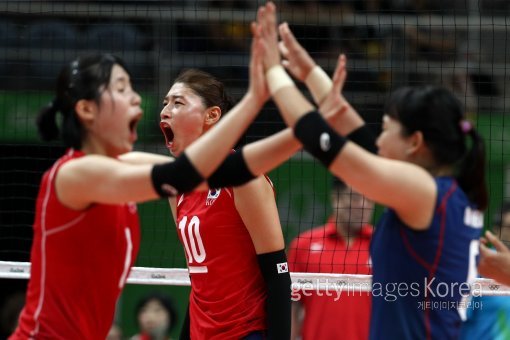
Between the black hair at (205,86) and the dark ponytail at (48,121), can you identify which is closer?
the dark ponytail at (48,121)

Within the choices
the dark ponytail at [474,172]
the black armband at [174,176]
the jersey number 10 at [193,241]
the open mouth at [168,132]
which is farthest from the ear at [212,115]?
the dark ponytail at [474,172]

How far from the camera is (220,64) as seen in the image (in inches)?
407

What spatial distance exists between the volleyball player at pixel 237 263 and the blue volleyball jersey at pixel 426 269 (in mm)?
1091

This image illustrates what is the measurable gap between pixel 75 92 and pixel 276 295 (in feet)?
5.08

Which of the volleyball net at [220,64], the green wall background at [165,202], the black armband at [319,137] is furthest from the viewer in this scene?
the volleyball net at [220,64]

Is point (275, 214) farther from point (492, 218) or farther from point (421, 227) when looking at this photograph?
point (492, 218)

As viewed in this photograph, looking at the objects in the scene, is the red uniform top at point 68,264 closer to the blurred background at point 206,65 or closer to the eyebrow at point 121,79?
the eyebrow at point 121,79

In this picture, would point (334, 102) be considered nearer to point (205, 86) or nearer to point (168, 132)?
point (205, 86)

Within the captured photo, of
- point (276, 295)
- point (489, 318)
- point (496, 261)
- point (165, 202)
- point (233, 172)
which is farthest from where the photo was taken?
point (165, 202)

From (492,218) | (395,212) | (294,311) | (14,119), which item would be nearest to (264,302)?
(395,212)

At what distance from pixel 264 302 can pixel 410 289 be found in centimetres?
138

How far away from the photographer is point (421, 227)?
140 inches

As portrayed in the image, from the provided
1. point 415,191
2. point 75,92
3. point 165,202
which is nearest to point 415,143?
point 415,191

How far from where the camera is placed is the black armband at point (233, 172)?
3.86 metres
